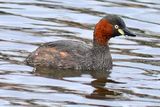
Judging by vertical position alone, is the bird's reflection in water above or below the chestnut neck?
below

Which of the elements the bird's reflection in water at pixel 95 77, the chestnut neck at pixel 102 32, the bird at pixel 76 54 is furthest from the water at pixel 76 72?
the chestnut neck at pixel 102 32

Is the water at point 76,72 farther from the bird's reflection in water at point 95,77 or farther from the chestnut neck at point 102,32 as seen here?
the chestnut neck at point 102,32

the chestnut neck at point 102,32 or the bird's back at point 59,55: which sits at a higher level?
the chestnut neck at point 102,32

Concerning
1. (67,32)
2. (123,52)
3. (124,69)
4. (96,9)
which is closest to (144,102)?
(124,69)

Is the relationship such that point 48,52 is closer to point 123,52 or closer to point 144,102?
point 123,52

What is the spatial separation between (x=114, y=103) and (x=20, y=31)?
560 centimetres

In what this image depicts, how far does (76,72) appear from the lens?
627 inches

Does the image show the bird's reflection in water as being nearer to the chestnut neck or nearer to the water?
the water

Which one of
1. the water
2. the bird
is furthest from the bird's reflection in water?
the bird

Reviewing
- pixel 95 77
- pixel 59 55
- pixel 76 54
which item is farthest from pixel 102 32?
pixel 95 77

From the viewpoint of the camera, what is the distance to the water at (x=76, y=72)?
13.7 meters

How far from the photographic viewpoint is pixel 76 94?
45.7ft

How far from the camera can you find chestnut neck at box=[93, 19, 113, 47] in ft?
54.2

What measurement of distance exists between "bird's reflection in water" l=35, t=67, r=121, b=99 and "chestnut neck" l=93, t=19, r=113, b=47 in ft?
2.36
